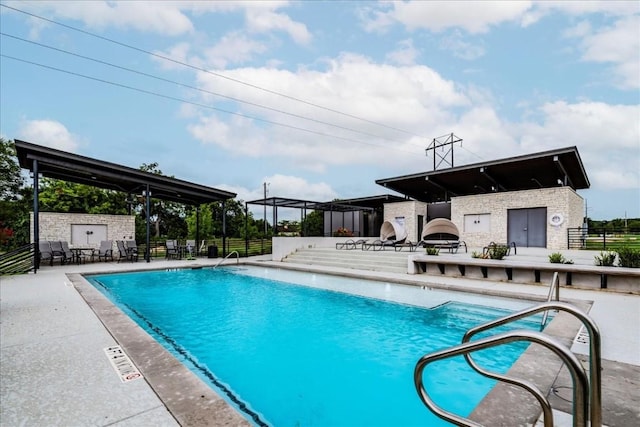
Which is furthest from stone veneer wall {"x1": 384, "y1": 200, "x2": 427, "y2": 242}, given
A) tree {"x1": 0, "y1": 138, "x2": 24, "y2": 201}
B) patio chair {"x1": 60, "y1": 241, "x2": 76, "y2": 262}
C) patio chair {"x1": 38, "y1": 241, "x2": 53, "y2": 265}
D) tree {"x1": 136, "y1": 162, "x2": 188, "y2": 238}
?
tree {"x1": 0, "y1": 138, "x2": 24, "y2": 201}

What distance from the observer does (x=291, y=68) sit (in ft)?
51.5

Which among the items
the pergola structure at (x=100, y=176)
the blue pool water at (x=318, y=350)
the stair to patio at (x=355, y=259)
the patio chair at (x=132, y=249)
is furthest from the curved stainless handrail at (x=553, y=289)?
the patio chair at (x=132, y=249)

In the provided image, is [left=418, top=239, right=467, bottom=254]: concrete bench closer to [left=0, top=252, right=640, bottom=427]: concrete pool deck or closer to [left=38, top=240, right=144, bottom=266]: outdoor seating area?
[left=0, top=252, right=640, bottom=427]: concrete pool deck

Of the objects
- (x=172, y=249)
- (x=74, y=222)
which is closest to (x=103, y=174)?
(x=74, y=222)

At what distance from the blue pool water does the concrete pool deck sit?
0.95 m

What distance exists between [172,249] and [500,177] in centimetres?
1875

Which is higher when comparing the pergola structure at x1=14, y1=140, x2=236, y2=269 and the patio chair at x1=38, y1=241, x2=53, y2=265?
the pergola structure at x1=14, y1=140, x2=236, y2=269

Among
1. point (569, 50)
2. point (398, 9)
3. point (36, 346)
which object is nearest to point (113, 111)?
point (398, 9)

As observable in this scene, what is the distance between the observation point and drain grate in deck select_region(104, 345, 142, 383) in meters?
2.96

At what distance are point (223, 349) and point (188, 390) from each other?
238 centimetres

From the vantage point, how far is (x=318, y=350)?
4.89 m

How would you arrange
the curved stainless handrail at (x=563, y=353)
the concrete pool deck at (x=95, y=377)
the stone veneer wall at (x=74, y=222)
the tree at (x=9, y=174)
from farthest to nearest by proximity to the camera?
1. the tree at (x=9, y=174)
2. the stone veneer wall at (x=74, y=222)
3. the concrete pool deck at (x=95, y=377)
4. the curved stainless handrail at (x=563, y=353)

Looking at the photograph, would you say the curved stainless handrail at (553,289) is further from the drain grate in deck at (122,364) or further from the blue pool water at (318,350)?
the drain grate in deck at (122,364)

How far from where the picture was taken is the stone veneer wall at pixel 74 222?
14.5 metres
